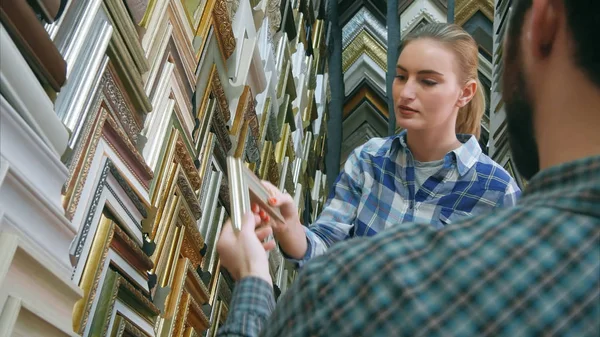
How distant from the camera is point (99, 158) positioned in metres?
0.76

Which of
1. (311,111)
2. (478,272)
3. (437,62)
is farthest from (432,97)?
(311,111)

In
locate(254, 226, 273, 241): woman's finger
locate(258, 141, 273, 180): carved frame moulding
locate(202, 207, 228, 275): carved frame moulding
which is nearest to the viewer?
locate(254, 226, 273, 241): woman's finger

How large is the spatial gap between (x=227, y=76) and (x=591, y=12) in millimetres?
960

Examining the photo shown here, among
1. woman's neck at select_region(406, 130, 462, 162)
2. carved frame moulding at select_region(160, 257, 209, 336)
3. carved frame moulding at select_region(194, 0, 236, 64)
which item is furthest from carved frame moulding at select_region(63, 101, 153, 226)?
woman's neck at select_region(406, 130, 462, 162)

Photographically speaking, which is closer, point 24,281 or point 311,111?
point 24,281

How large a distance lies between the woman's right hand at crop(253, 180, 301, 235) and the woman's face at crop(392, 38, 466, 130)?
33 centimetres

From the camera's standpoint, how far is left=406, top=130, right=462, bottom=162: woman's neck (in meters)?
1.10

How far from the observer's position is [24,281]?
60 cm

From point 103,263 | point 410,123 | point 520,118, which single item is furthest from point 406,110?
point 520,118

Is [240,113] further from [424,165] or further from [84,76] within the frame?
[84,76]

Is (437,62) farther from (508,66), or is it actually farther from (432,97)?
(508,66)

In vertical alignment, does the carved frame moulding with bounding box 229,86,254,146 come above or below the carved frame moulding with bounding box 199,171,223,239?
above

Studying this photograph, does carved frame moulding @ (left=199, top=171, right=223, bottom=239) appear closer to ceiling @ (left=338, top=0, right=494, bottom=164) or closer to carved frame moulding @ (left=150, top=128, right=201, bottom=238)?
carved frame moulding @ (left=150, top=128, right=201, bottom=238)

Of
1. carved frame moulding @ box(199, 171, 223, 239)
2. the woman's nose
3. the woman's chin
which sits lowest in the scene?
carved frame moulding @ box(199, 171, 223, 239)
